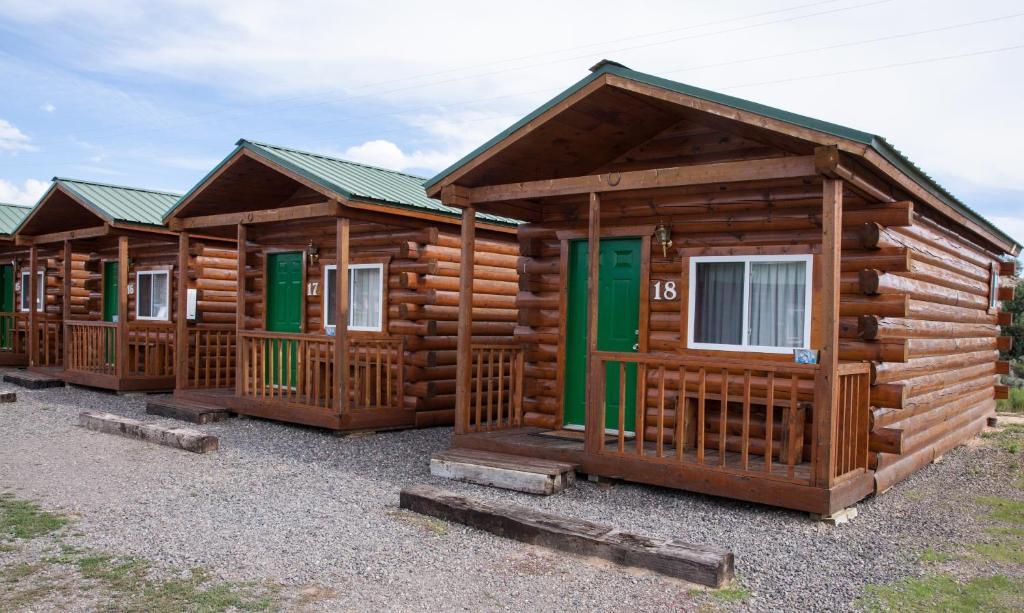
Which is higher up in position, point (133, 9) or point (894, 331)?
point (133, 9)

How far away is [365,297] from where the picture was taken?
1302cm

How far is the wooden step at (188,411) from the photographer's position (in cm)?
1233

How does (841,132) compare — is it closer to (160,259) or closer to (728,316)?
(728,316)

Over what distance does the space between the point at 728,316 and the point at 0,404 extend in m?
11.7

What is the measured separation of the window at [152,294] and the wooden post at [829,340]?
13.4 m

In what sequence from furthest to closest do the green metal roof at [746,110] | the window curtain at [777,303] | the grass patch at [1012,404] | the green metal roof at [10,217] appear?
the green metal roof at [10,217]
the grass patch at [1012,404]
the window curtain at [777,303]
the green metal roof at [746,110]

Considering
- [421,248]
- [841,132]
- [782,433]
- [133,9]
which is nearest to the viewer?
[841,132]

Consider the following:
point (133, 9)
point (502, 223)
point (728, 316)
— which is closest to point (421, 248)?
point (502, 223)

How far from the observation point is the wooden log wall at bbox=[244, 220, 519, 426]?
12320 millimetres

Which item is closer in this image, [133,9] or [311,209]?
[311,209]

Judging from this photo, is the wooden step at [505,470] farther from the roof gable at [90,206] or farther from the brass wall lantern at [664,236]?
the roof gable at [90,206]

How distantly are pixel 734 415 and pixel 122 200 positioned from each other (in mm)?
12667

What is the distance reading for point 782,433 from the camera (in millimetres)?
8141

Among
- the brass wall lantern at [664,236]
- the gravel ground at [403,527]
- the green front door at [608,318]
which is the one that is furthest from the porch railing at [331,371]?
the brass wall lantern at [664,236]
